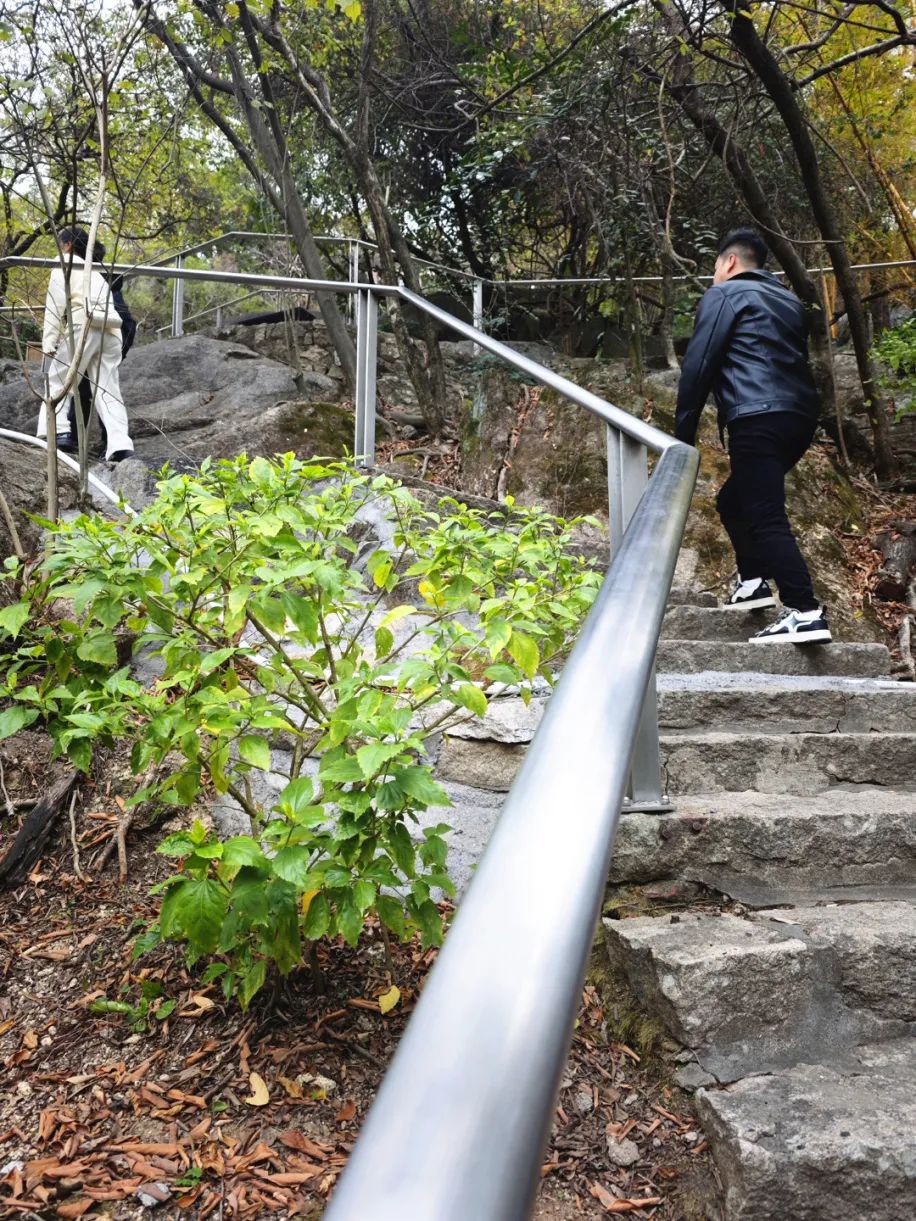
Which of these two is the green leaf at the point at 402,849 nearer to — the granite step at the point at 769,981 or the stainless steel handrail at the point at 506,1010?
the granite step at the point at 769,981

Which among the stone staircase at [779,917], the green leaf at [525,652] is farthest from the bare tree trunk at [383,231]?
the green leaf at [525,652]

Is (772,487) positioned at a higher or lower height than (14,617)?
higher

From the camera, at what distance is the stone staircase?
4.59 feet

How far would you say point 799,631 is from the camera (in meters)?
3.39

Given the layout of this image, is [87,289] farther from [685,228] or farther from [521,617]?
[685,228]

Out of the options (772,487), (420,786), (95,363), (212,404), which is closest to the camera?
(420,786)

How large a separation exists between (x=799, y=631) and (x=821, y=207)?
3914 millimetres

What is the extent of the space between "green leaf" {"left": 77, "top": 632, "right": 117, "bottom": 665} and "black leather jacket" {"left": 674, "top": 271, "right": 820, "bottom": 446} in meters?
2.46

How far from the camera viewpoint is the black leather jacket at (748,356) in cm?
352

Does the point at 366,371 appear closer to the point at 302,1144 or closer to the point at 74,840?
the point at 74,840

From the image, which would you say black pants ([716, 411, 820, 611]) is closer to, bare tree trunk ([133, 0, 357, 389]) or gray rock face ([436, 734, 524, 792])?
gray rock face ([436, 734, 524, 792])

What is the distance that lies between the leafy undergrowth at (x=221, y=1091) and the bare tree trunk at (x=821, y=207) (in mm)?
5179

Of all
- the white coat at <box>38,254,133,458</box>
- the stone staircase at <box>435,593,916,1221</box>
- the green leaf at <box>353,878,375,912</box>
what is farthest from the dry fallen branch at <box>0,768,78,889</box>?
the white coat at <box>38,254,133,458</box>

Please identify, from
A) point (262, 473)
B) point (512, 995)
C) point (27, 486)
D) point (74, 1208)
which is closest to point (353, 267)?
point (27, 486)
